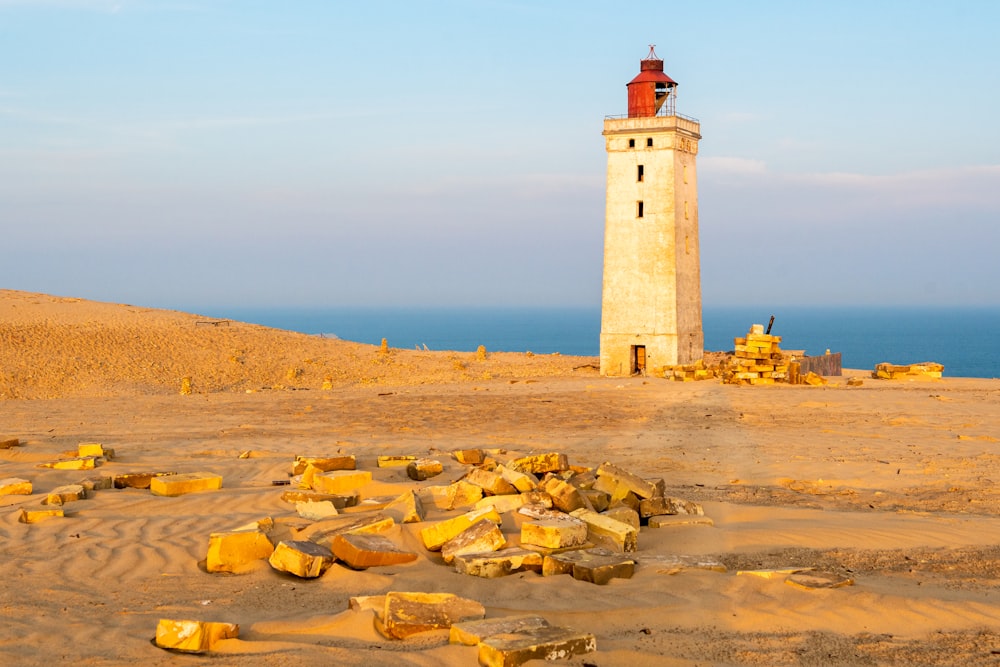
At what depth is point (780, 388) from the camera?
23.9 meters

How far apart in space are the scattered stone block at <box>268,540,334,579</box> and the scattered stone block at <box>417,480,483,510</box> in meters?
1.97

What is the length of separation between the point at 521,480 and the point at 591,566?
2292 mm

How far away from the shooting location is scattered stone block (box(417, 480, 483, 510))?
29.3ft

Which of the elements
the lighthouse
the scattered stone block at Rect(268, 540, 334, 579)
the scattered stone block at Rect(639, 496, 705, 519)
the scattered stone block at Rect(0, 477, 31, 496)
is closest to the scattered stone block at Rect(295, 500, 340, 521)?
the scattered stone block at Rect(268, 540, 334, 579)

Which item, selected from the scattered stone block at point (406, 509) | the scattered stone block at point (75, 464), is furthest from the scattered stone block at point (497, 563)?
the scattered stone block at point (75, 464)

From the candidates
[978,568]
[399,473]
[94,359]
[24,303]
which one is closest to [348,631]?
[978,568]

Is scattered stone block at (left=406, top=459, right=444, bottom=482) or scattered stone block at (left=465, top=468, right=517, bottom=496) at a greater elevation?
scattered stone block at (left=465, top=468, right=517, bottom=496)

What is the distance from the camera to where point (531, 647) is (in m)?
4.96

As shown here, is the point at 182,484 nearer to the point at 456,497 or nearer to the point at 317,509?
the point at 317,509

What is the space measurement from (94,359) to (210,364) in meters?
3.17

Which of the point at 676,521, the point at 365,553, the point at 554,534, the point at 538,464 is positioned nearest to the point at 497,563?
the point at 554,534

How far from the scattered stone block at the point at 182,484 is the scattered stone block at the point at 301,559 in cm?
316

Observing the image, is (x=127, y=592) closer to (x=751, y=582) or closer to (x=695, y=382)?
(x=751, y=582)

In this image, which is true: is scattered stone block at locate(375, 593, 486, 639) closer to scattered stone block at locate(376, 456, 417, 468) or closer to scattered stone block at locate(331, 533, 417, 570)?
scattered stone block at locate(331, 533, 417, 570)
